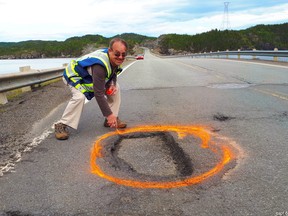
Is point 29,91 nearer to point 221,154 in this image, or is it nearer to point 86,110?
point 86,110

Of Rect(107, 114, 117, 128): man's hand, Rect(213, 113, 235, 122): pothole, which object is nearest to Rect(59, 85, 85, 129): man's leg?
Rect(107, 114, 117, 128): man's hand

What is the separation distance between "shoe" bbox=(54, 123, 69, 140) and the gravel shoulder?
0.38 m

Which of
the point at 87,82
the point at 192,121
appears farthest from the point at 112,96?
the point at 192,121

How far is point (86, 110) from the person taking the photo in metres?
6.34

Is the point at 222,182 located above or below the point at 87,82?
below

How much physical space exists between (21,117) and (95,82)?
8.36 ft

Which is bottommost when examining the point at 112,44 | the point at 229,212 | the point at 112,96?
the point at 229,212

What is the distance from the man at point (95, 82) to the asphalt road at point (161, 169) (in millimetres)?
263

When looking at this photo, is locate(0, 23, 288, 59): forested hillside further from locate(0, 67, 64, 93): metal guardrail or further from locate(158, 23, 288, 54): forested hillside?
locate(0, 67, 64, 93): metal guardrail

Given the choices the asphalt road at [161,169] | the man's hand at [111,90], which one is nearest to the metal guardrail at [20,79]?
the asphalt road at [161,169]

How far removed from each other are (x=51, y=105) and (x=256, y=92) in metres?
4.87

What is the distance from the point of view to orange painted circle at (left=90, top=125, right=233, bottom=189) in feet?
9.44

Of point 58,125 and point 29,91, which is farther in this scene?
point 29,91

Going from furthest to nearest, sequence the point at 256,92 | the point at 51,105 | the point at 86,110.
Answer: the point at 256,92, the point at 51,105, the point at 86,110
